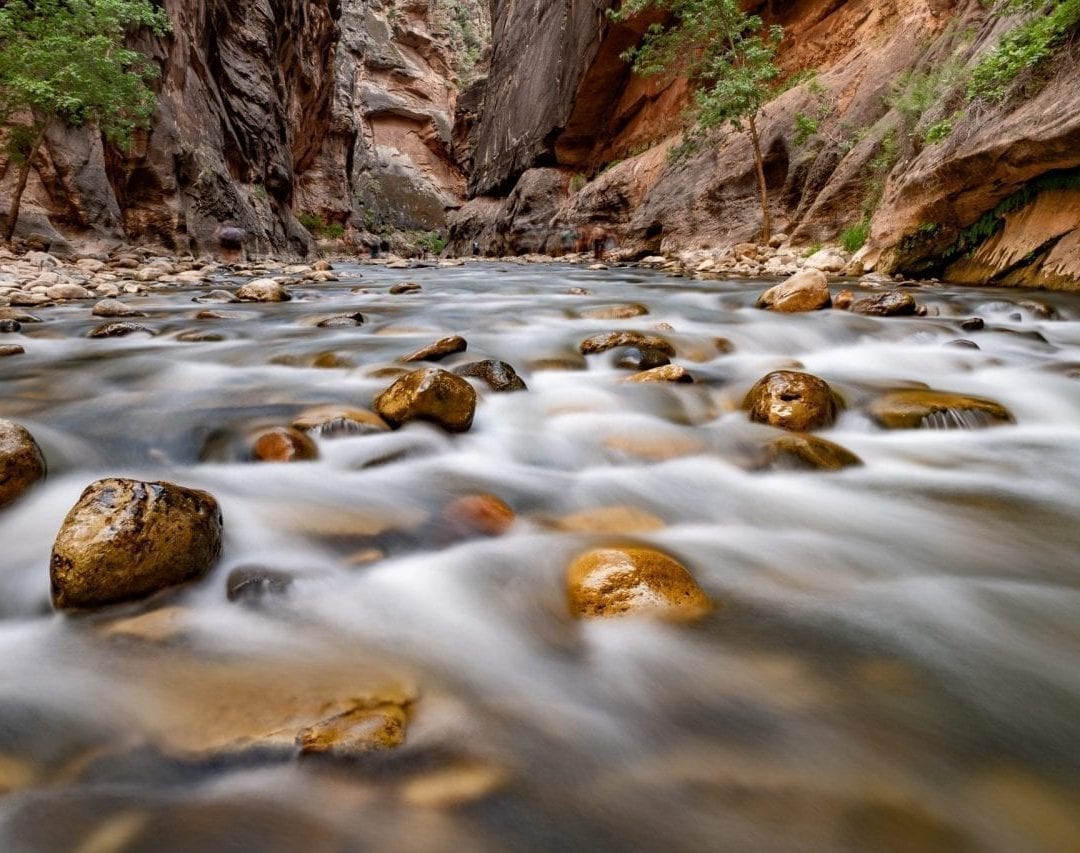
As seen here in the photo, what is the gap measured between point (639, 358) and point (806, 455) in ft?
5.19

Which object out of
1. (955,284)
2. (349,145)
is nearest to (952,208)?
(955,284)

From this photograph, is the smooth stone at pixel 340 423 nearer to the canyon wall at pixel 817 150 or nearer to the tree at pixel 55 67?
the canyon wall at pixel 817 150

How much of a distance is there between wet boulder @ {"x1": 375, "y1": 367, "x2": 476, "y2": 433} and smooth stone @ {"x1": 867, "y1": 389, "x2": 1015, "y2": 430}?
6.16ft

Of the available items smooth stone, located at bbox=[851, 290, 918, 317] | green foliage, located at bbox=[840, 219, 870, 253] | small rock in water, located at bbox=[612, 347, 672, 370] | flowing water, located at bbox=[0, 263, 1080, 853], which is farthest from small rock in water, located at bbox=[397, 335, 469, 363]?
green foliage, located at bbox=[840, 219, 870, 253]

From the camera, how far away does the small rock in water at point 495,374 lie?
10.7 feet

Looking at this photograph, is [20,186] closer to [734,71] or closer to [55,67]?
[55,67]

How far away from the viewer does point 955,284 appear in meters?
7.05

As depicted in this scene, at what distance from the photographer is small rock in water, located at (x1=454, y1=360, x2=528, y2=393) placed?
3.27 meters

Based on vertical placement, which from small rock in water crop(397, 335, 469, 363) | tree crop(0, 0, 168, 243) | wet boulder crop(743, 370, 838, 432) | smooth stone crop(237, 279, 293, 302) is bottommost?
smooth stone crop(237, 279, 293, 302)

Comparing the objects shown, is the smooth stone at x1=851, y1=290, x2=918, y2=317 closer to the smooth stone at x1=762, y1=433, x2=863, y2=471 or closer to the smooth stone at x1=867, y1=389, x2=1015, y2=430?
the smooth stone at x1=867, y1=389, x2=1015, y2=430

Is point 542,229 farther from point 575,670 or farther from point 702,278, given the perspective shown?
point 575,670

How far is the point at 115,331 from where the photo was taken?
187 inches

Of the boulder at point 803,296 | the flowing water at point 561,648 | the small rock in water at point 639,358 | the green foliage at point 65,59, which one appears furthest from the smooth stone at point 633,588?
the green foliage at point 65,59

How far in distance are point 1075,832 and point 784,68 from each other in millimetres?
18924
